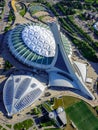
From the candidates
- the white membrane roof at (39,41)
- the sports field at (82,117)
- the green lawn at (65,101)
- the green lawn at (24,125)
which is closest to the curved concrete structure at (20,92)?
the green lawn at (24,125)

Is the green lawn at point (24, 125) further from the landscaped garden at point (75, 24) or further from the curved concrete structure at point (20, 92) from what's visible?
the landscaped garden at point (75, 24)

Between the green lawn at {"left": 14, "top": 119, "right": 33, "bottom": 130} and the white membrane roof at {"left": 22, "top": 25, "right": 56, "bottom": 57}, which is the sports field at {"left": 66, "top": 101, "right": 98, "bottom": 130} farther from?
the white membrane roof at {"left": 22, "top": 25, "right": 56, "bottom": 57}

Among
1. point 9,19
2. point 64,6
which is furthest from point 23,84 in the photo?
point 64,6

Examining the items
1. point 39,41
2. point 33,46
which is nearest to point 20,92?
point 33,46

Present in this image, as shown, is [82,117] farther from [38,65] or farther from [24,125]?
[38,65]

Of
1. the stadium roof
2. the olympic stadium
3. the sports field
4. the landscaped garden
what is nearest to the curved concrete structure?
the olympic stadium

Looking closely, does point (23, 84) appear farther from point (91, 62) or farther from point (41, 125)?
point (91, 62)

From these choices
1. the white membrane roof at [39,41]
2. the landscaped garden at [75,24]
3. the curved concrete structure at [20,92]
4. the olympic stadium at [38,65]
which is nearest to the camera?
the curved concrete structure at [20,92]
